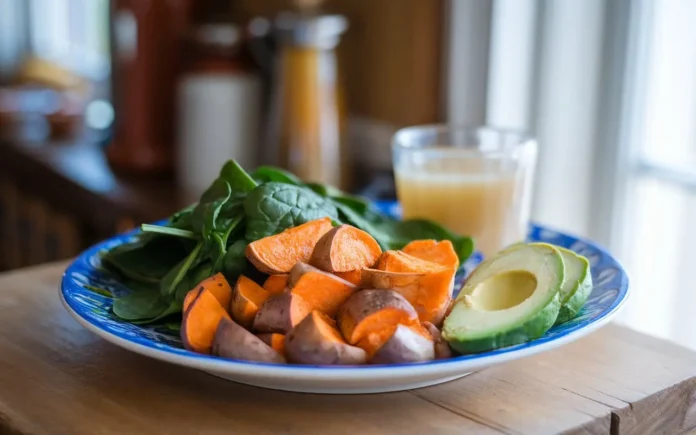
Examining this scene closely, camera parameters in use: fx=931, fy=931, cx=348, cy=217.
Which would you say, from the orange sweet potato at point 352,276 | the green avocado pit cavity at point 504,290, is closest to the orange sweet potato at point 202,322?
the orange sweet potato at point 352,276

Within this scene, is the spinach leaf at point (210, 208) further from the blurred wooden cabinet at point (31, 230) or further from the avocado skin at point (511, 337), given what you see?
the blurred wooden cabinet at point (31, 230)

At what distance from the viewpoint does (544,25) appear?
1527 mm

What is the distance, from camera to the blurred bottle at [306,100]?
1793 mm

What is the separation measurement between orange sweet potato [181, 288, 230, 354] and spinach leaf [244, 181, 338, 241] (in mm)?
118

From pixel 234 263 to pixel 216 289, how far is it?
7cm

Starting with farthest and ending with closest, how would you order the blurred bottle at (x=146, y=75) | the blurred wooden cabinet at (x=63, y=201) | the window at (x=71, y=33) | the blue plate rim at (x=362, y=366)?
the window at (x=71, y=33) < the blurred bottle at (x=146, y=75) < the blurred wooden cabinet at (x=63, y=201) < the blue plate rim at (x=362, y=366)

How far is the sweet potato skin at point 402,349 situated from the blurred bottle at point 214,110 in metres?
1.22

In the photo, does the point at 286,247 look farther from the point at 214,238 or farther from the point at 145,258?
the point at 145,258

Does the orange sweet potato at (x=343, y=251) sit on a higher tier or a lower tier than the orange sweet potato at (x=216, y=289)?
higher

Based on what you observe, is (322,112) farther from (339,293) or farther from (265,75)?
(339,293)

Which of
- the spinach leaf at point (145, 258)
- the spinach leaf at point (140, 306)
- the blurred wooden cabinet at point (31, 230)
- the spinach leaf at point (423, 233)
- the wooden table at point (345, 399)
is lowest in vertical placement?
the blurred wooden cabinet at point (31, 230)

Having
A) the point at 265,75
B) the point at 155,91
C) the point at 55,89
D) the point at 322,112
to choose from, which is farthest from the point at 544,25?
the point at 55,89

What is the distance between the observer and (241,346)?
2.44ft

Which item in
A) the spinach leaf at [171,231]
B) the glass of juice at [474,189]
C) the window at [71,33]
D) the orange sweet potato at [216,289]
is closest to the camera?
the orange sweet potato at [216,289]
